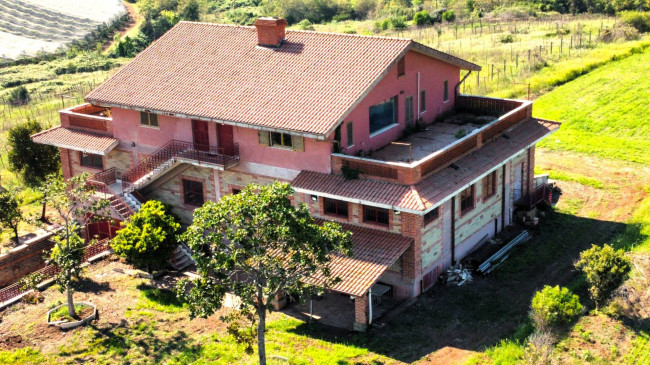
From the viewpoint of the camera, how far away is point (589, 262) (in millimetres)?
29531

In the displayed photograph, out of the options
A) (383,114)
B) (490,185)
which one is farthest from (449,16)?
(383,114)

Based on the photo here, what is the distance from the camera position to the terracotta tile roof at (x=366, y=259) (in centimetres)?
2861

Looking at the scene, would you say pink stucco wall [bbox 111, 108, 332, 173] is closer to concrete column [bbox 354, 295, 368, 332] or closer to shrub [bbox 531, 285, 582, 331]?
concrete column [bbox 354, 295, 368, 332]

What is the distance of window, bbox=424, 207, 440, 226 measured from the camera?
31.2m

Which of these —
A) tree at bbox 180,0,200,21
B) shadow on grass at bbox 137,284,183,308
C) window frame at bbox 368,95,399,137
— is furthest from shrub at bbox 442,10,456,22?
shadow on grass at bbox 137,284,183,308

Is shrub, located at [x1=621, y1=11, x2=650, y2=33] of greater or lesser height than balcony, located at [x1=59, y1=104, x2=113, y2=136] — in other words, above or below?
below

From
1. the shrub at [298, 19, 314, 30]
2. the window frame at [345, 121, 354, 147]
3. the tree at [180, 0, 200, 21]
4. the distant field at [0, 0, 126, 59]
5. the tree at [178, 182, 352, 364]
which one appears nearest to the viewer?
the tree at [178, 182, 352, 364]

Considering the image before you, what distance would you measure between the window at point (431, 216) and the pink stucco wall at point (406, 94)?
14.6 ft

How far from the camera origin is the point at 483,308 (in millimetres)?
30547

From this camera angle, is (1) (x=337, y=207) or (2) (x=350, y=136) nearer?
(1) (x=337, y=207)

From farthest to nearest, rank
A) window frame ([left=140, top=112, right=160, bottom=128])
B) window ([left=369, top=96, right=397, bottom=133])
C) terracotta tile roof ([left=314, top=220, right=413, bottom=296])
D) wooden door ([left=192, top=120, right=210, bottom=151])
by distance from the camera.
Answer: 1. window frame ([left=140, top=112, right=160, bottom=128])
2. wooden door ([left=192, top=120, right=210, bottom=151])
3. window ([left=369, top=96, right=397, bottom=133])
4. terracotta tile roof ([left=314, top=220, right=413, bottom=296])

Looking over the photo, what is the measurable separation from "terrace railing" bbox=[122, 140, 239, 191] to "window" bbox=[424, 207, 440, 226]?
8.98 meters

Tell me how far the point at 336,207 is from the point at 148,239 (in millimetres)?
7719

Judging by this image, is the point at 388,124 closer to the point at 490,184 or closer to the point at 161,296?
the point at 490,184
